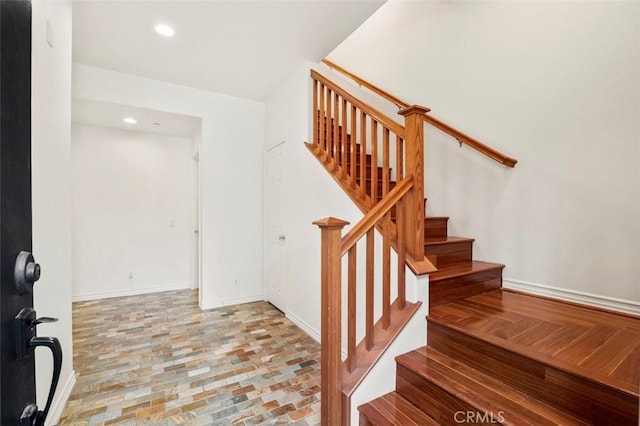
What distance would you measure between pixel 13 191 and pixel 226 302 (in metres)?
3.43

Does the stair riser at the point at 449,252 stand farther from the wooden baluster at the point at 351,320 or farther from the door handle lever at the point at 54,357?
the door handle lever at the point at 54,357

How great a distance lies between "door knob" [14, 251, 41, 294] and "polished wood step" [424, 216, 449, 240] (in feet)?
8.07

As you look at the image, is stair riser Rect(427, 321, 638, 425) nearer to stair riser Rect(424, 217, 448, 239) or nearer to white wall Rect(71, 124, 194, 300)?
stair riser Rect(424, 217, 448, 239)

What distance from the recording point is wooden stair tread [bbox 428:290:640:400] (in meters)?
1.21

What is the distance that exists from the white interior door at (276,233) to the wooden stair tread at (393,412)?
2.03 metres

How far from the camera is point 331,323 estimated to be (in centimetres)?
151

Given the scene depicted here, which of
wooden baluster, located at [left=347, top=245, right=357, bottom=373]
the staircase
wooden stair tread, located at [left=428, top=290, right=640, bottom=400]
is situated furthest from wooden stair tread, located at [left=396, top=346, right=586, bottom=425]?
wooden baluster, located at [left=347, top=245, right=357, bottom=373]

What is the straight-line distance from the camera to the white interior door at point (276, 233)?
355 cm

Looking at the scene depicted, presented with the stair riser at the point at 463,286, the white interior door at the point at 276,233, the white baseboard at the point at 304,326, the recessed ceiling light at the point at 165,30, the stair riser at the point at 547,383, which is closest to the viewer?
the stair riser at the point at 547,383

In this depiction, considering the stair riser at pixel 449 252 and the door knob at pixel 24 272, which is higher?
the door knob at pixel 24 272

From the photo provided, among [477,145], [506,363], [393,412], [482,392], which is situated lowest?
[393,412]

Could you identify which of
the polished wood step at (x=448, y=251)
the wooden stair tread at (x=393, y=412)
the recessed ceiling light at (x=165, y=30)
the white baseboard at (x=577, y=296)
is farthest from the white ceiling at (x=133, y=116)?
the white baseboard at (x=577, y=296)

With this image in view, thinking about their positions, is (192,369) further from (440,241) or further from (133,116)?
(133,116)

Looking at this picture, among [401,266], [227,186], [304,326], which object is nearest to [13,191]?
[401,266]
